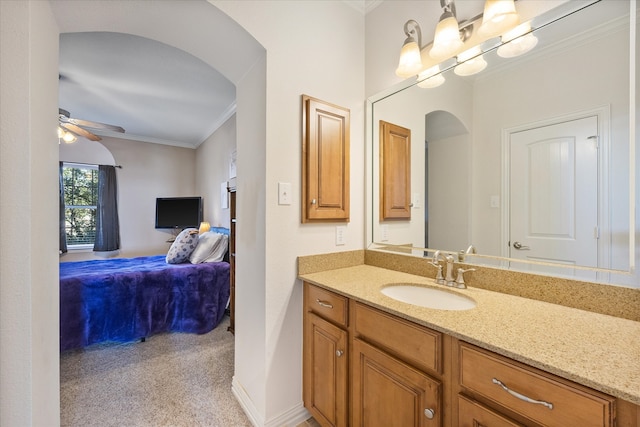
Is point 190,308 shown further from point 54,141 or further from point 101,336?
point 54,141

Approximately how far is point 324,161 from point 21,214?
1283 millimetres

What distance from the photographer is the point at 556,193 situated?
3.58 feet

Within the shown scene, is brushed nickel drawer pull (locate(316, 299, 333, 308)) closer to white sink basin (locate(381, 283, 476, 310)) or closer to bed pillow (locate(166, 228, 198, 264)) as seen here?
white sink basin (locate(381, 283, 476, 310))

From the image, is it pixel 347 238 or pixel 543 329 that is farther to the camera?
pixel 347 238

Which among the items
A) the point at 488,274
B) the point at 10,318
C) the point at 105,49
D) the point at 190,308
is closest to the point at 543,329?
the point at 488,274

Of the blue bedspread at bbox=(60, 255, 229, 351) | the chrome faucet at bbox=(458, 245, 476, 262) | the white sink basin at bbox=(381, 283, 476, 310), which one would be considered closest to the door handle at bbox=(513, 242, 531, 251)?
the chrome faucet at bbox=(458, 245, 476, 262)

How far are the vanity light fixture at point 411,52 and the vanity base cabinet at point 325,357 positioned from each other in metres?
1.29

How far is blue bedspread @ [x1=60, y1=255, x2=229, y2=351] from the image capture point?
2.26 meters

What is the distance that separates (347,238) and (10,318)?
150 cm

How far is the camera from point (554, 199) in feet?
3.60

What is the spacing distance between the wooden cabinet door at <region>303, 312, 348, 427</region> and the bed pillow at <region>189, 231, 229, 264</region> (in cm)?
184

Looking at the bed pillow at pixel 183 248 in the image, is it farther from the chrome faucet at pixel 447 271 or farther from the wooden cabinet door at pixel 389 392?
the chrome faucet at pixel 447 271

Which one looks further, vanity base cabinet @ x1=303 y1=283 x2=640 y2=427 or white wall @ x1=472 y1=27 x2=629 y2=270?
white wall @ x1=472 y1=27 x2=629 y2=270

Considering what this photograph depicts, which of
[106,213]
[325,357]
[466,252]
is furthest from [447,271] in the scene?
[106,213]
